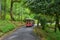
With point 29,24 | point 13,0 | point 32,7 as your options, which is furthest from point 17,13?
point 32,7

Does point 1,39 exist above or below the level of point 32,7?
below

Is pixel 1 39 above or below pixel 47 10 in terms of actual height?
below

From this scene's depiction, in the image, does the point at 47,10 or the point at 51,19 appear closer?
the point at 47,10

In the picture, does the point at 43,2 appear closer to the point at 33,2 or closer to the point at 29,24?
the point at 33,2

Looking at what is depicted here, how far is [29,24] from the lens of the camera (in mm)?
43094

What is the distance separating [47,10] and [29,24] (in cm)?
1883

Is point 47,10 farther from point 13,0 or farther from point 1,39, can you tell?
point 13,0

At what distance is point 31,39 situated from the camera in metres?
24.0

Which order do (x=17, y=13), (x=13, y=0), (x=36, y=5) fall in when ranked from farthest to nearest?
(x=17, y=13), (x=13, y=0), (x=36, y=5)

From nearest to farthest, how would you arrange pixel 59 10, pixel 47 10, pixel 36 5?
1. pixel 59 10
2. pixel 47 10
3. pixel 36 5

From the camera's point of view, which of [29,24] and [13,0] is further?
[13,0]

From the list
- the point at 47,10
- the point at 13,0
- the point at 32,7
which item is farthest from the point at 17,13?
the point at 47,10

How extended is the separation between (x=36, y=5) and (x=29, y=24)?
52.2 ft

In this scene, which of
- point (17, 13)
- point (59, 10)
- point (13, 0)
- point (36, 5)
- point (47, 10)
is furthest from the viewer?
point (17, 13)
